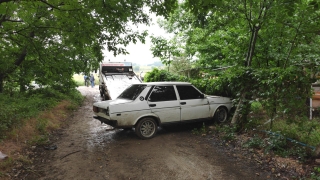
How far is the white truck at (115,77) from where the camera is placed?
12.2 metres

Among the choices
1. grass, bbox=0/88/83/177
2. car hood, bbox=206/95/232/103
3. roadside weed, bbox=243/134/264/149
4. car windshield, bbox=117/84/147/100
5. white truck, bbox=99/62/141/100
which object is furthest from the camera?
white truck, bbox=99/62/141/100

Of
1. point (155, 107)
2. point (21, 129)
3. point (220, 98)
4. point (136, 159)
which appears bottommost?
point (136, 159)

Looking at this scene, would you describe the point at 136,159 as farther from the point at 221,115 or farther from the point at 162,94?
the point at 221,115

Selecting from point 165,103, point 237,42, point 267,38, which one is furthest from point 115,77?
point 267,38

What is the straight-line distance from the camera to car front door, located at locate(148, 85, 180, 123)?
20.5 feet

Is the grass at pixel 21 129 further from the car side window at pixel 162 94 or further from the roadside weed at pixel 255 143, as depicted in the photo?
the roadside weed at pixel 255 143

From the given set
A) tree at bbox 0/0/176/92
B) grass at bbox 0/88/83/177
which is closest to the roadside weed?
tree at bbox 0/0/176/92

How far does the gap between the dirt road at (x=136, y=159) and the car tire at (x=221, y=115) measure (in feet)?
3.96

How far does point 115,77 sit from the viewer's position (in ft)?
44.9

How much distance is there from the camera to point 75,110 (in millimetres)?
11523

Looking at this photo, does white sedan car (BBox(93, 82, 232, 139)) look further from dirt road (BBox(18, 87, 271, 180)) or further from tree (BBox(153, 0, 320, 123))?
tree (BBox(153, 0, 320, 123))

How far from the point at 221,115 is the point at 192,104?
1434 millimetres

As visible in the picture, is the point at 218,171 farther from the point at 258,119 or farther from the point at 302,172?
the point at 258,119

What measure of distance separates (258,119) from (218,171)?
252 centimetres
